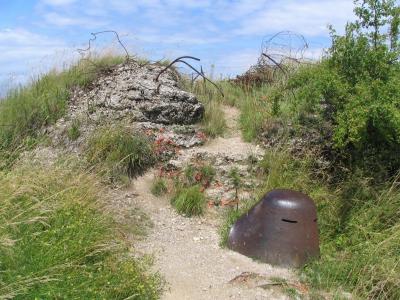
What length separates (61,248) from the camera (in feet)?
14.8

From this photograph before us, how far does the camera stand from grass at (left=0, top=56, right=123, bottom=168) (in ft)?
27.3

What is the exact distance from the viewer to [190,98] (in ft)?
29.7

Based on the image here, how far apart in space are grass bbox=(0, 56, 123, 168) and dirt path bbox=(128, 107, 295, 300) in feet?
6.94

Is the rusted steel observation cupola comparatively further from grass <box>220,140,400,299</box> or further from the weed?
the weed

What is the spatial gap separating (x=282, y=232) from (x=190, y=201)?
173cm

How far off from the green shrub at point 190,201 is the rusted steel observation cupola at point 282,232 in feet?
3.84

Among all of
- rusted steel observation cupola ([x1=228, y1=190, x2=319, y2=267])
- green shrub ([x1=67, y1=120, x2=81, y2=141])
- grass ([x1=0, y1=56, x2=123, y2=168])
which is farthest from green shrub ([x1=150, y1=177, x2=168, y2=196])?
grass ([x1=0, y1=56, x2=123, y2=168])

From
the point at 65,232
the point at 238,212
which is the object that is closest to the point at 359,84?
the point at 238,212

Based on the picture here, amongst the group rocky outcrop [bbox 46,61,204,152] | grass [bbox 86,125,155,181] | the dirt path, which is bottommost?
the dirt path

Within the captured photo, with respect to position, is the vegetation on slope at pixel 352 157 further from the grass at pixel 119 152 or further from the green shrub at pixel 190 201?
the grass at pixel 119 152

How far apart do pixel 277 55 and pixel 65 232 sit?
7164mm

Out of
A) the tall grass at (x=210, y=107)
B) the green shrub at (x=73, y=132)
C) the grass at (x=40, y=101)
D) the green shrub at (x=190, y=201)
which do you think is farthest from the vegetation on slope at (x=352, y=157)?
the grass at (x=40, y=101)

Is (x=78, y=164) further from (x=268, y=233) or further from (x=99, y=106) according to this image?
(x=268, y=233)

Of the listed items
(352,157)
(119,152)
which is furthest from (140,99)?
(352,157)
